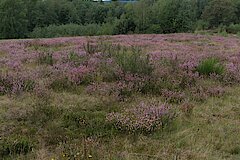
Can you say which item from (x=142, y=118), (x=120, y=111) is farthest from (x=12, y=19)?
(x=142, y=118)

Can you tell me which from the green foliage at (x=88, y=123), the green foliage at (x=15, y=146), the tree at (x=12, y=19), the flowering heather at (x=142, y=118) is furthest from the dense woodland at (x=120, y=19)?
the green foliage at (x=15, y=146)

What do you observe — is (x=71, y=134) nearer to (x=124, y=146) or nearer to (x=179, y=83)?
(x=124, y=146)

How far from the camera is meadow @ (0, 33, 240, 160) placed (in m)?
5.89

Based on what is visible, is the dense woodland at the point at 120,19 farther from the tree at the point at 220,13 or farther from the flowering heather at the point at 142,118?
the flowering heather at the point at 142,118

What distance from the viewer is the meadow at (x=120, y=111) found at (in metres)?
5.89

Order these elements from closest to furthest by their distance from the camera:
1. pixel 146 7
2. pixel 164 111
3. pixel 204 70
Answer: pixel 164 111, pixel 204 70, pixel 146 7

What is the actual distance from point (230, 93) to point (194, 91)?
1267 mm

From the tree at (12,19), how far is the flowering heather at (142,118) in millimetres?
70529

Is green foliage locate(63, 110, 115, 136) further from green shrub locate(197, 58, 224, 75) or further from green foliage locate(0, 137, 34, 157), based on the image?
green shrub locate(197, 58, 224, 75)

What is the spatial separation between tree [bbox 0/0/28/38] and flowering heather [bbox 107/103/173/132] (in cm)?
7053

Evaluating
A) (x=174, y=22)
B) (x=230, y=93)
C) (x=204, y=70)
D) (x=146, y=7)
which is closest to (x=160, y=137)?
(x=230, y=93)

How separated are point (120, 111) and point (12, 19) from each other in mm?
71910

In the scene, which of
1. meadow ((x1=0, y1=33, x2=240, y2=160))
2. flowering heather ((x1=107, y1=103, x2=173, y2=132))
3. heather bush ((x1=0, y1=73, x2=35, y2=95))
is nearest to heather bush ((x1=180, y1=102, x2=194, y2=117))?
meadow ((x1=0, y1=33, x2=240, y2=160))

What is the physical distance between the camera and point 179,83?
Answer: 9969 millimetres
